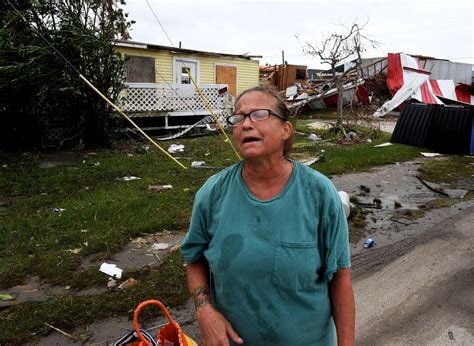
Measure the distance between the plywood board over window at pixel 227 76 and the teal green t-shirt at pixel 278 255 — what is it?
1824 cm

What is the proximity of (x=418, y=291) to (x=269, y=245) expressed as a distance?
9.64 ft

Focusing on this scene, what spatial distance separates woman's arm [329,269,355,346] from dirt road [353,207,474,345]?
1621mm

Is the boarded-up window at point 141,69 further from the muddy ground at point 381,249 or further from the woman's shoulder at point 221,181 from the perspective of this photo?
the woman's shoulder at point 221,181

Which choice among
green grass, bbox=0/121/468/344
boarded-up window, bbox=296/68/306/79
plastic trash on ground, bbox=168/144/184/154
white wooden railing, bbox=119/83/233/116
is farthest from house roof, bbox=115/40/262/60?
boarded-up window, bbox=296/68/306/79

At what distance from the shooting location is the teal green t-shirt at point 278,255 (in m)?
1.50

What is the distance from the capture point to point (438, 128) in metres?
11.3

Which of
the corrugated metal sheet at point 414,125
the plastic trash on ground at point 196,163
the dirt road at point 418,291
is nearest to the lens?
the dirt road at point 418,291

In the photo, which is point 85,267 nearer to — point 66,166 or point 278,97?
point 278,97

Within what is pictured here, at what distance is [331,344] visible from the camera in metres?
1.70

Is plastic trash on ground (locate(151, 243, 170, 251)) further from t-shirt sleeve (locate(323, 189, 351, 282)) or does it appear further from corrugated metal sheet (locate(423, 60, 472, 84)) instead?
corrugated metal sheet (locate(423, 60, 472, 84))

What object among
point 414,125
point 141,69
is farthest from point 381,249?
point 141,69

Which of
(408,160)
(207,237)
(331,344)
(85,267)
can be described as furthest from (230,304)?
(408,160)

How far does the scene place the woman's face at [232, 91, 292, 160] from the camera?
1601mm

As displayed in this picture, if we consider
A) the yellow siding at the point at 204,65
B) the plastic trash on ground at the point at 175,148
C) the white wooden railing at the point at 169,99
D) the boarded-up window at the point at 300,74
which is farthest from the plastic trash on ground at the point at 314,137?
the boarded-up window at the point at 300,74
